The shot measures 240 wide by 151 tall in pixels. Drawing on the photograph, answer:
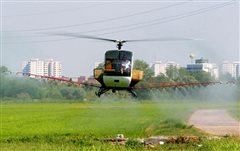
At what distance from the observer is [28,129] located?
4678 cm

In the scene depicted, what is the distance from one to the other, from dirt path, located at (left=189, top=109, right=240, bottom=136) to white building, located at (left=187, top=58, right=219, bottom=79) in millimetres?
3752

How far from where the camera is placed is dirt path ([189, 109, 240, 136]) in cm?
4262

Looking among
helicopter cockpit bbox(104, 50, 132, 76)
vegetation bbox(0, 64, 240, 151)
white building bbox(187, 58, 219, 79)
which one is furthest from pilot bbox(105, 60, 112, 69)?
white building bbox(187, 58, 219, 79)

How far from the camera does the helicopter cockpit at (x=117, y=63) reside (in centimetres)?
3078

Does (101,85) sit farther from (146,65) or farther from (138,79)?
(146,65)

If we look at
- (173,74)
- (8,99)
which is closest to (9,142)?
(173,74)

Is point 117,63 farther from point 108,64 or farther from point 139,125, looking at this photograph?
point 139,125

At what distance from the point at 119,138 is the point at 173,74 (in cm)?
2527

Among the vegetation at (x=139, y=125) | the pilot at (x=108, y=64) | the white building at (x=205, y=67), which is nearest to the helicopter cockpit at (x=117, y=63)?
the pilot at (x=108, y=64)

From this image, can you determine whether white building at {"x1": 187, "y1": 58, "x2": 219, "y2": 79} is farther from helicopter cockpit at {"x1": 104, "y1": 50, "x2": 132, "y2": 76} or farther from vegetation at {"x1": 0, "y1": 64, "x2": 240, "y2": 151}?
helicopter cockpit at {"x1": 104, "y1": 50, "x2": 132, "y2": 76}

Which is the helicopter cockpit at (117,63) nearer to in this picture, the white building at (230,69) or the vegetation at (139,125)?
the vegetation at (139,125)

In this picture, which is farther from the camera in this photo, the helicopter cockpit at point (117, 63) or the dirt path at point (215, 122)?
the dirt path at point (215, 122)

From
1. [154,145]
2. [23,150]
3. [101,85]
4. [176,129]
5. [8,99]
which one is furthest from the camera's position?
[8,99]

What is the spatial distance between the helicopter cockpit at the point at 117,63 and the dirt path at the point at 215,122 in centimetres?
1121
